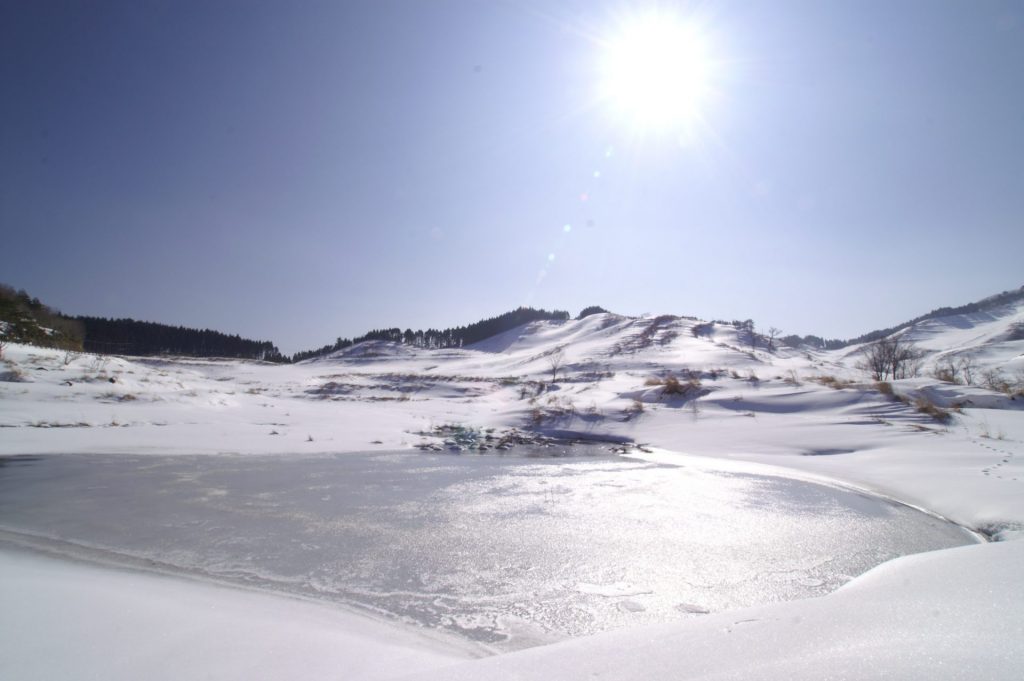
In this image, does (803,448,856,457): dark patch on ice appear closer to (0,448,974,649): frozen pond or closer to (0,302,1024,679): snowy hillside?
(0,302,1024,679): snowy hillside

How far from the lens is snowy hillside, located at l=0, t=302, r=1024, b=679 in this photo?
2135 mm

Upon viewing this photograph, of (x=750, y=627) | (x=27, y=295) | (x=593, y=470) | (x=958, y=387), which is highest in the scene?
(x=27, y=295)

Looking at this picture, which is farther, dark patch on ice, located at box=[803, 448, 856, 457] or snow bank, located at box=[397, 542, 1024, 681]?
dark patch on ice, located at box=[803, 448, 856, 457]

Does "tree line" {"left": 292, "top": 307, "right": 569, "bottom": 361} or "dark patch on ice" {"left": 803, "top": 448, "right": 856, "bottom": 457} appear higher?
"tree line" {"left": 292, "top": 307, "right": 569, "bottom": 361}

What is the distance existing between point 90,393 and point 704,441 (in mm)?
18545

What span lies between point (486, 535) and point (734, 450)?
875 centimetres

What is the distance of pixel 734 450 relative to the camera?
11.9 meters

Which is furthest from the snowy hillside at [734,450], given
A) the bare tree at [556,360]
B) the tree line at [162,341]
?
the tree line at [162,341]

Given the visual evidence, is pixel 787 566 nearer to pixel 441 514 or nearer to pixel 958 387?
pixel 441 514

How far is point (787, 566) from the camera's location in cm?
451

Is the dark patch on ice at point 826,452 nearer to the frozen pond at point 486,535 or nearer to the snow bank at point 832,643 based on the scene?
the frozen pond at point 486,535

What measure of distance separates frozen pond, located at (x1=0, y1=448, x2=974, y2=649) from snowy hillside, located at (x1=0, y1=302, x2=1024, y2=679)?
66 centimetres

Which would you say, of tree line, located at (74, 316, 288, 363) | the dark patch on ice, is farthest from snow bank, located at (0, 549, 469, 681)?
tree line, located at (74, 316, 288, 363)

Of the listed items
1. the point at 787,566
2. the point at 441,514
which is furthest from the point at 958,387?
the point at 441,514
